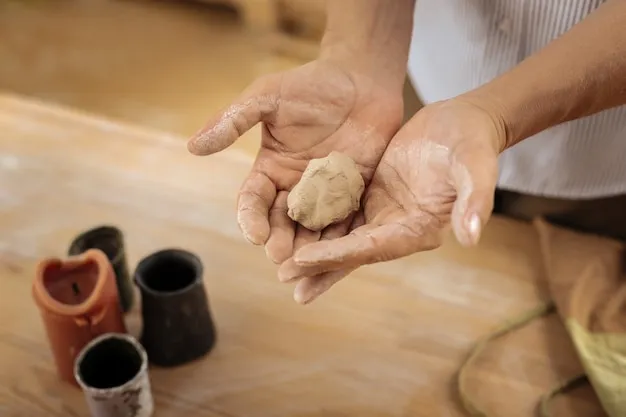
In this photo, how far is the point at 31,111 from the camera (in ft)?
4.49

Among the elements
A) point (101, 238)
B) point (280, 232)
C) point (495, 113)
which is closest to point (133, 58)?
point (101, 238)

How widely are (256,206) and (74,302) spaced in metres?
0.28

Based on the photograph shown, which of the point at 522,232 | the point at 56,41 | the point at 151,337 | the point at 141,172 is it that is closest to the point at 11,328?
the point at 151,337

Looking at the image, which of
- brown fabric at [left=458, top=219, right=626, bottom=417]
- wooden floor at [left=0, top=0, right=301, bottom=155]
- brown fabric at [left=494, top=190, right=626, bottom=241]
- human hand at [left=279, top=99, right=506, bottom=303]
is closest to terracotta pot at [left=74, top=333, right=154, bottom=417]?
human hand at [left=279, top=99, right=506, bottom=303]

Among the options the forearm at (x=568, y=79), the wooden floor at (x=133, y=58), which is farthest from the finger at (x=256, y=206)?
the wooden floor at (x=133, y=58)

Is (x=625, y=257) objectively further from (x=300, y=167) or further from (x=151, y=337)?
(x=151, y=337)

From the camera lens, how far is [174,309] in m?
0.91

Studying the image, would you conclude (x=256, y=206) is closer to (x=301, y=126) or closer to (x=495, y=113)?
(x=301, y=126)

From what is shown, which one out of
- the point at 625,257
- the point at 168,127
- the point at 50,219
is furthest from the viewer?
the point at 168,127

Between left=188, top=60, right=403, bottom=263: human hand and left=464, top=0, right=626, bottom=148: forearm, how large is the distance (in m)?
0.18

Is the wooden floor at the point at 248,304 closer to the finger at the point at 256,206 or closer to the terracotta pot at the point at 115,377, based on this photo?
the terracotta pot at the point at 115,377

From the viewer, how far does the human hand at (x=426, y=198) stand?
2.26 feet

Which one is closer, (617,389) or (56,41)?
(617,389)

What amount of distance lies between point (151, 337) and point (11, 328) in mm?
209
